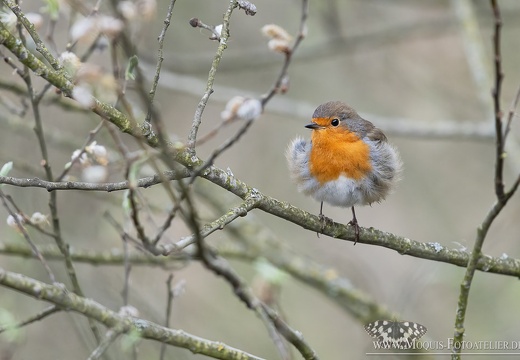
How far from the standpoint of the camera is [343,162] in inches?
178

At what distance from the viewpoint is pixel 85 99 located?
2031mm

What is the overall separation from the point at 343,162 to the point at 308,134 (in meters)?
4.04

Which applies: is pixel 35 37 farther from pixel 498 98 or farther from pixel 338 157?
pixel 338 157

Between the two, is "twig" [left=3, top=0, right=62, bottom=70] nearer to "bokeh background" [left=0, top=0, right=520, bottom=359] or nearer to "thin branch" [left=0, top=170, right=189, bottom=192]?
"thin branch" [left=0, top=170, right=189, bottom=192]

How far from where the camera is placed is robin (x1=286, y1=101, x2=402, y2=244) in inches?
177

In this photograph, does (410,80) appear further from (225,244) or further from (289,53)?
(289,53)

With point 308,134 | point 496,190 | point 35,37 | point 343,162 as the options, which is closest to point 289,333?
point 496,190

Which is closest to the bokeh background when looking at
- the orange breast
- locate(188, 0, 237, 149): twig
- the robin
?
the robin

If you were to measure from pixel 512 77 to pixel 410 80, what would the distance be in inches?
47.3

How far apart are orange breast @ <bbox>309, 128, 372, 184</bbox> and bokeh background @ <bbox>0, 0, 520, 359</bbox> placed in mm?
1440

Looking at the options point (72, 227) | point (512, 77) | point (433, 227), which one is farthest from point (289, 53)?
point (512, 77)

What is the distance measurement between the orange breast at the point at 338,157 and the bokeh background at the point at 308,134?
4.72 ft

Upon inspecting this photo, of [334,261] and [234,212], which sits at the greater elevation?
[334,261]

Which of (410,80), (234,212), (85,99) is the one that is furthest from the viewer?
(410,80)
